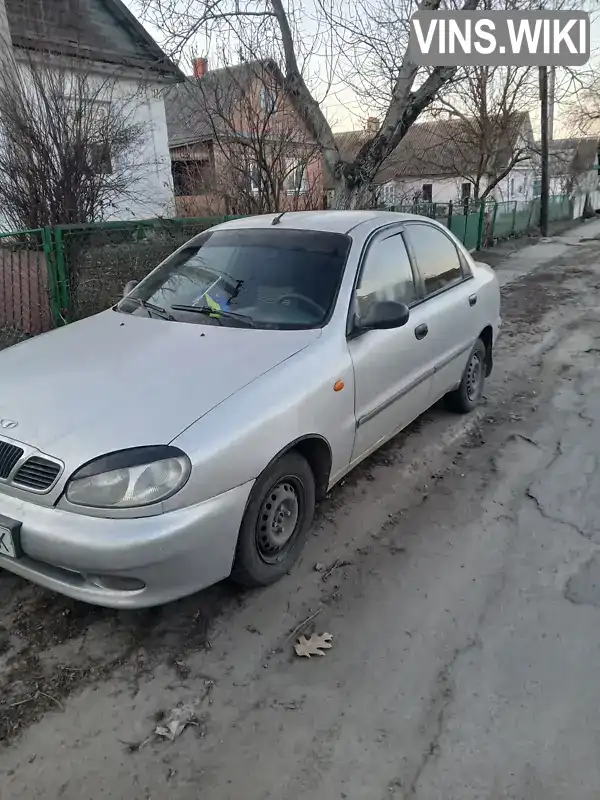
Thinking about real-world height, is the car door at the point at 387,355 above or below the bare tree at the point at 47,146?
below

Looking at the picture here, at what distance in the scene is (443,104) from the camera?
695 inches

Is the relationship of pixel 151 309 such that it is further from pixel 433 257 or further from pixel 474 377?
pixel 474 377

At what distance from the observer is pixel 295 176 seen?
35.5ft

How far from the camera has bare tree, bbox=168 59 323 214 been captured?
31.9ft

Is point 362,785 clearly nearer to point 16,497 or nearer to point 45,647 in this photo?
point 45,647

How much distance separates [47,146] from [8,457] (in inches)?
243

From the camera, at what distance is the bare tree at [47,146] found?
7152 mm

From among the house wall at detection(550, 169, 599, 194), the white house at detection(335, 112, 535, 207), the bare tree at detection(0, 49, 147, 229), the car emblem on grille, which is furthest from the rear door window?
the house wall at detection(550, 169, 599, 194)

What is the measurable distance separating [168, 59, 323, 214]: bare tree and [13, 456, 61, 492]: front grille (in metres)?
8.58

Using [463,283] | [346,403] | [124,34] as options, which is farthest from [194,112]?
[346,403]

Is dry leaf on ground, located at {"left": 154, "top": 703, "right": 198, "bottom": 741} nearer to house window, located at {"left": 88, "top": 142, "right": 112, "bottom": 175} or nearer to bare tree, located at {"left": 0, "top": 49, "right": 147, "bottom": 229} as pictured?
bare tree, located at {"left": 0, "top": 49, "right": 147, "bottom": 229}

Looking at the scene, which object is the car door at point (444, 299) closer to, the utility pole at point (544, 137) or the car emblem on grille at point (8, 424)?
the car emblem on grille at point (8, 424)

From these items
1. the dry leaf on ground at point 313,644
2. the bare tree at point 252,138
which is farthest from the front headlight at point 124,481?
the bare tree at point 252,138

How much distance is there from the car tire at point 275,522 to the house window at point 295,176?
8.56 meters
